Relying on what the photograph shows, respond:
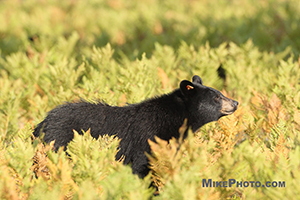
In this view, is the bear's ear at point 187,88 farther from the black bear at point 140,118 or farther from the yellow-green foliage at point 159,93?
the yellow-green foliage at point 159,93

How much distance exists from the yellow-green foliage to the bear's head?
0.67 feet

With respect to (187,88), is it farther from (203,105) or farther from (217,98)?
(217,98)

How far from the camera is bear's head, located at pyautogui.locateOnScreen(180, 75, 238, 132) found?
4352 mm

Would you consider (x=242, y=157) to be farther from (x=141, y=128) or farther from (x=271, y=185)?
(x=141, y=128)

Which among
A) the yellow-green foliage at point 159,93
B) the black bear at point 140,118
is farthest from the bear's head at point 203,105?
the yellow-green foliage at point 159,93

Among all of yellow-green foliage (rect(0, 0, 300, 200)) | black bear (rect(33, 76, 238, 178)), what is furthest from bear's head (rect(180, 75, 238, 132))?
yellow-green foliage (rect(0, 0, 300, 200))

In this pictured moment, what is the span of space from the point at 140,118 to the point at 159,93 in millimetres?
1772

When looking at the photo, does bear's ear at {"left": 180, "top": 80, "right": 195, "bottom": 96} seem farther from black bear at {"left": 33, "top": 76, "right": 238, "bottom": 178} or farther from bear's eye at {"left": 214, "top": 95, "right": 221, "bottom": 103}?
bear's eye at {"left": 214, "top": 95, "right": 221, "bottom": 103}

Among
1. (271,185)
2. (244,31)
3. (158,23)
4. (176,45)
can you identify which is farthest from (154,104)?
(158,23)

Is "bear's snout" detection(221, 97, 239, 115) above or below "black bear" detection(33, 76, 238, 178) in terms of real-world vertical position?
above

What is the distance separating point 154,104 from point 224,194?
5.15 feet

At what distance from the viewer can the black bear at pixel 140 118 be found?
4.02 meters

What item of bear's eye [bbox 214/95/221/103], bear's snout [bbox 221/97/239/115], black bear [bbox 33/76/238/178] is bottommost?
black bear [bbox 33/76/238/178]

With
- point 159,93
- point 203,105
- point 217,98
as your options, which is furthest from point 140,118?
point 159,93
